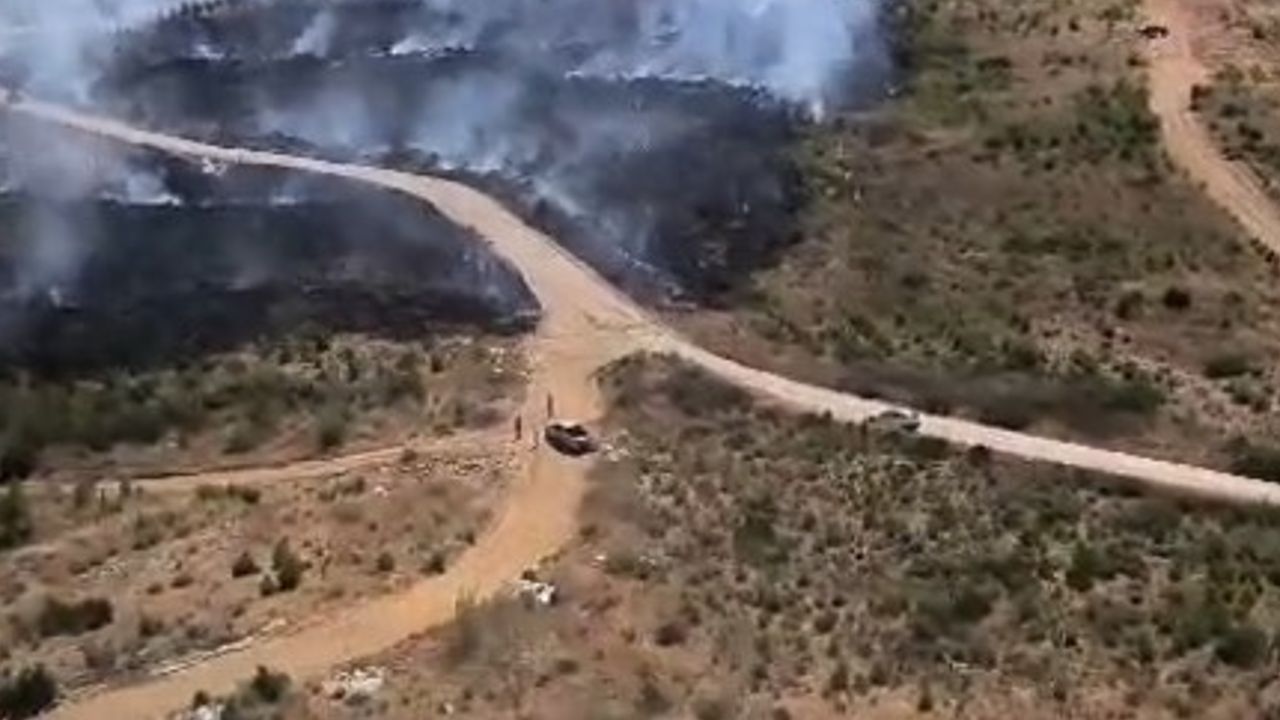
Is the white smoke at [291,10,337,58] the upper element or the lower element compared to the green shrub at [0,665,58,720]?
upper

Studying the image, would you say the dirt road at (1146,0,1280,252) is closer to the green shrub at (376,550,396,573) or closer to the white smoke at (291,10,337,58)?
the white smoke at (291,10,337,58)

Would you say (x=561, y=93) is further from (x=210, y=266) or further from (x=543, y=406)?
(x=543, y=406)

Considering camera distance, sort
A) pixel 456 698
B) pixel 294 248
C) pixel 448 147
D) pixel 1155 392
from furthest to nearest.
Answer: pixel 448 147
pixel 294 248
pixel 1155 392
pixel 456 698

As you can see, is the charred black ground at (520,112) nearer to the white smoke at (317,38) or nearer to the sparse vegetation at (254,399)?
the white smoke at (317,38)

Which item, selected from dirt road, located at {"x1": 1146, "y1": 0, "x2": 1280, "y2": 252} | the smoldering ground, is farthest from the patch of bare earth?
dirt road, located at {"x1": 1146, "y1": 0, "x2": 1280, "y2": 252}

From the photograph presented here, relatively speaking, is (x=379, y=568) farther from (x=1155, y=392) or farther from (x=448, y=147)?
(x=448, y=147)

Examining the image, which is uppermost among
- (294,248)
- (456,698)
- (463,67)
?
(463,67)

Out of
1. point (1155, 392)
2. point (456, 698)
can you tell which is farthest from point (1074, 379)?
point (456, 698)
